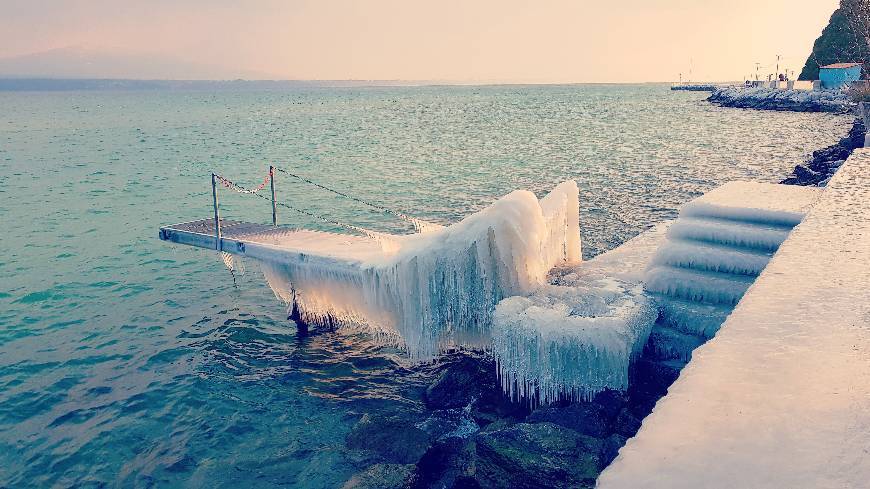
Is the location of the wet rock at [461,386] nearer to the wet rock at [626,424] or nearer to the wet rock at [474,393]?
the wet rock at [474,393]

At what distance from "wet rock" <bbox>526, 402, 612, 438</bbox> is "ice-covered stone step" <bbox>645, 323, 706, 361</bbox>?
2.31 m

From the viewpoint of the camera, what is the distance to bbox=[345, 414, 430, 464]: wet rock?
32.0 feet

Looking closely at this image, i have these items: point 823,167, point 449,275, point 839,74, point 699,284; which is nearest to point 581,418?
point 449,275

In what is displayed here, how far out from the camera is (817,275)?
8.16 meters

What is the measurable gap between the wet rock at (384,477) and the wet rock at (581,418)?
6.81ft

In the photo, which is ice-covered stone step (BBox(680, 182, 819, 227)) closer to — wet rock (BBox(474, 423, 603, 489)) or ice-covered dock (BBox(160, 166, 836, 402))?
ice-covered dock (BBox(160, 166, 836, 402))

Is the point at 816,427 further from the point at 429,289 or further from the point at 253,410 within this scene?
the point at 253,410

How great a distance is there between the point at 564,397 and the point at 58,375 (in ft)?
34.9

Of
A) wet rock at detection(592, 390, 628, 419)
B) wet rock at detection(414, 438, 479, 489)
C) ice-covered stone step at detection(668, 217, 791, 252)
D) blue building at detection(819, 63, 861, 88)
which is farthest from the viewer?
blue building at detection(819, 63, 861, 88)

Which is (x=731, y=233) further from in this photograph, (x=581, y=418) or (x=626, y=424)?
(x=581, y=418)

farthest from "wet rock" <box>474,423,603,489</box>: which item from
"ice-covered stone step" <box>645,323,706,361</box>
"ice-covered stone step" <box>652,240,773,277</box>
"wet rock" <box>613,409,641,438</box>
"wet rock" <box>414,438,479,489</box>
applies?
"ice-covered stone step" <box>652,240,773,277</box>

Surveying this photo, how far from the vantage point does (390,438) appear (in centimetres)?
1016

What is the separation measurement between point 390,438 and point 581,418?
10.3ft

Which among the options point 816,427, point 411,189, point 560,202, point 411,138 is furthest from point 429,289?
point 411,138
